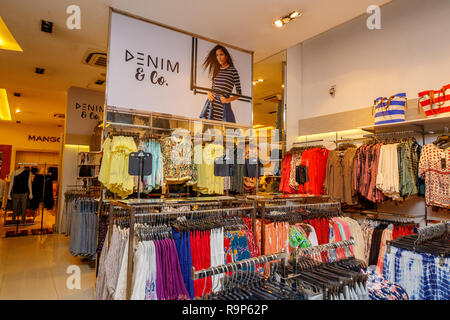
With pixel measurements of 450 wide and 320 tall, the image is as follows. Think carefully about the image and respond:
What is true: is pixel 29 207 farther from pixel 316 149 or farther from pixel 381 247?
pixel 381 247

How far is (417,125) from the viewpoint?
3752mm

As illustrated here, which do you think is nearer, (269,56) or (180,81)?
(180,81)

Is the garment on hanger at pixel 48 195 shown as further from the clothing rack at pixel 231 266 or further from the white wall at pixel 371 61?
the clothing rack at pixel 231 266

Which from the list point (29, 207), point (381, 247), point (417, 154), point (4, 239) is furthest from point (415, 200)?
point (29, 207)

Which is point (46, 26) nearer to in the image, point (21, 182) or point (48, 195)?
point (21, 182)

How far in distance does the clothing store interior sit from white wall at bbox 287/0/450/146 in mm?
21

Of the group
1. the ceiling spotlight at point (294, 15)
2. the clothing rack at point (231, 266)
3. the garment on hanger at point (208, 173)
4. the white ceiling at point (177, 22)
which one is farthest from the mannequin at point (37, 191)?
the clothing rack at point (231, 266)

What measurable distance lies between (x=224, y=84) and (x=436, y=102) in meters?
2.95

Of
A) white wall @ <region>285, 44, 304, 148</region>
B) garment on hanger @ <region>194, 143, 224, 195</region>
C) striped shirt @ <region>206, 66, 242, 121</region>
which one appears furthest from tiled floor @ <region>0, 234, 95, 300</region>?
white wall @ <region>285, 44, 304, 148</region>

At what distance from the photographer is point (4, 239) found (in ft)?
19.9

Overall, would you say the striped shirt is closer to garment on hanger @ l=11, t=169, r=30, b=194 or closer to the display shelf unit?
the display shelf unit

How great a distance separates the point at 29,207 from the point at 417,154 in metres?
8.81

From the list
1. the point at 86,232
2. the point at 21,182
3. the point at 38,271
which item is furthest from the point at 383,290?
the point at 21,182

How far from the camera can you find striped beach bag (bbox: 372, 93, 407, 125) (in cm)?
365
